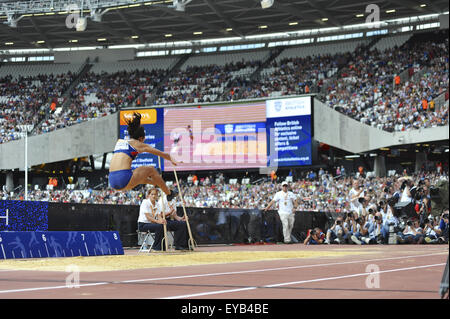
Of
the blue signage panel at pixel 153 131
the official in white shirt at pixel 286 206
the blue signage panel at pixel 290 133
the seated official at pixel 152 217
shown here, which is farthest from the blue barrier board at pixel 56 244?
the blue signage panel at pixel 153 131

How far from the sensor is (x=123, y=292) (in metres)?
6.34

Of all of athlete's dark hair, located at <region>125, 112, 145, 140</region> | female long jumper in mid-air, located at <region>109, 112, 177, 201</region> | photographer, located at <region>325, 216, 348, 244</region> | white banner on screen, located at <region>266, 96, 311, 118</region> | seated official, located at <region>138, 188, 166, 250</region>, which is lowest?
photographer, located at <region>325, 216, 348, 244</region>

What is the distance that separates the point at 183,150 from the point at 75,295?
131 ft

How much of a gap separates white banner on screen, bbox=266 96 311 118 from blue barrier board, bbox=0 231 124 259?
28.4 meters

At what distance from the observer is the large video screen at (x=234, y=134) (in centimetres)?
4312

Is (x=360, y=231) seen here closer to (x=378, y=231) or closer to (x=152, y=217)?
(x=378, y=231)

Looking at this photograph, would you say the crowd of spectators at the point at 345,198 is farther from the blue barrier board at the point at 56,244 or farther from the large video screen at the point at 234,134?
the blue barrier board at the point at 56,244

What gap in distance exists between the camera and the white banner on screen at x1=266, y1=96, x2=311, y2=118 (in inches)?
1713

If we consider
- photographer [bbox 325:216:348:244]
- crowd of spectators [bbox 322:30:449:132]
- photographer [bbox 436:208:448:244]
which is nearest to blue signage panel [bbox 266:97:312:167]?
crowd of spectators [bbox 322:30:449:132]

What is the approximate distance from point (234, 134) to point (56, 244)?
3034cm

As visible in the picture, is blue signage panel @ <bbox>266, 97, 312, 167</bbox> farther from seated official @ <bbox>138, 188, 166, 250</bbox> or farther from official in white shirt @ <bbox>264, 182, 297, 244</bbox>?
seated official @ <bbox>138, 188, 166, 250</bbox>

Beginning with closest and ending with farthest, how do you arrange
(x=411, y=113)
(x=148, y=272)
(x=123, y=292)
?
1. (x=123, y=292)
2. (x=148, y=272)
3. (x=411, y=113)
